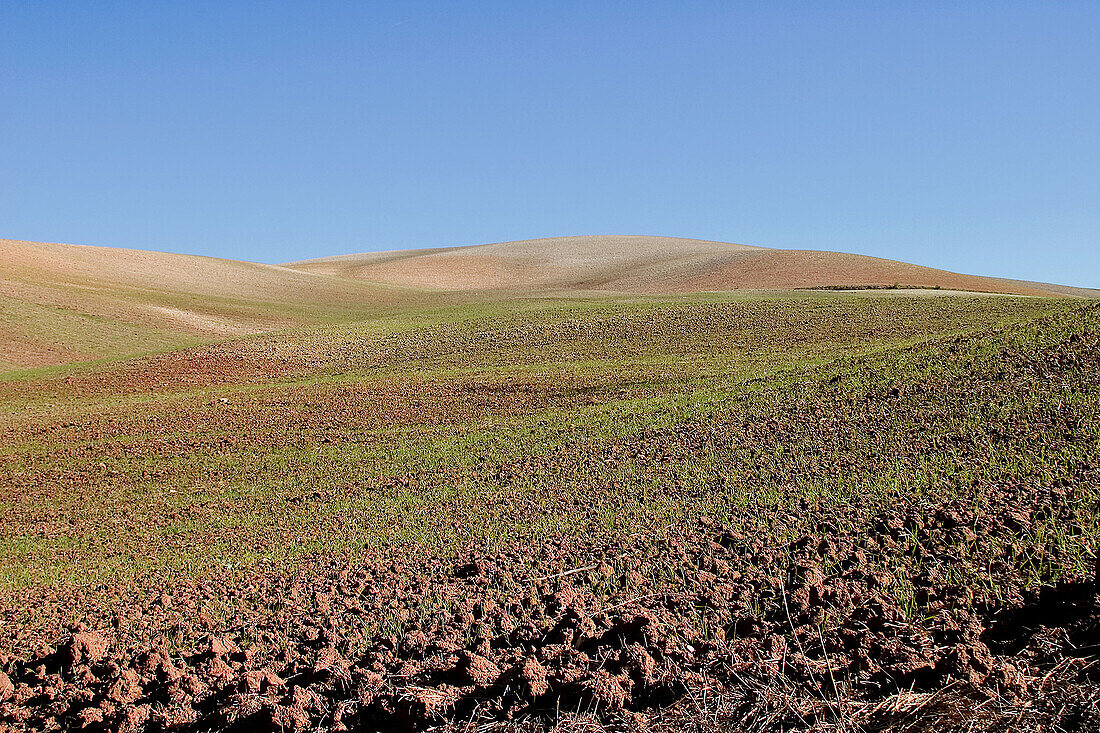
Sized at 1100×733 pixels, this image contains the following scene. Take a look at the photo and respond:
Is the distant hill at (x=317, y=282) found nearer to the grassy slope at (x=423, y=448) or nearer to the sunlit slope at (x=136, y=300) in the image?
the sunlit slope at (x=136, y=300)

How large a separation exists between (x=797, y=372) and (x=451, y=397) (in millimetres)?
6502

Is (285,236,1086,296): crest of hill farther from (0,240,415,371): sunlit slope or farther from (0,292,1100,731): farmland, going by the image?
(0,292,1100,731): farmland

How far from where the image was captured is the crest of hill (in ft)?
198

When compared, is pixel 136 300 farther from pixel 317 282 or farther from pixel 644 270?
pixel 644 270

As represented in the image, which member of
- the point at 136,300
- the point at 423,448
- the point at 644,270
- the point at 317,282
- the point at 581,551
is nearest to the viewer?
the point at 581,551

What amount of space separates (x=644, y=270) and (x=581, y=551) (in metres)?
66.3

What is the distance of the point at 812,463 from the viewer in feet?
30.8

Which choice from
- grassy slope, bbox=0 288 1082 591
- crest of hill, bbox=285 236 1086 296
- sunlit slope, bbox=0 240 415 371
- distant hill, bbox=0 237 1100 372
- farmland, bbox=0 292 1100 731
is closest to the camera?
farmland, bbox=0 292 1100 731

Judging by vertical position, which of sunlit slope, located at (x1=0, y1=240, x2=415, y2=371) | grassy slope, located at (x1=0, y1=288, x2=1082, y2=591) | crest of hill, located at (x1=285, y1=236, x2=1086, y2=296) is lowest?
grassy slope, located at (x1=0, y1=288, x2=1082, y2=591)

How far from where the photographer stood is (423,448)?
11.7 meters

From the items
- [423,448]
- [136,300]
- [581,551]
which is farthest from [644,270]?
[581,551]

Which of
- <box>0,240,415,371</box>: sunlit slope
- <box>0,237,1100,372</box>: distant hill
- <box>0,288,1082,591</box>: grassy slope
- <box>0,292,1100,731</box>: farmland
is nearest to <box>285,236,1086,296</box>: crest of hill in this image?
<box>0,237,1100,372</box>: distant hill

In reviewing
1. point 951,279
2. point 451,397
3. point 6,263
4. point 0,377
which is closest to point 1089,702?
point 451,397

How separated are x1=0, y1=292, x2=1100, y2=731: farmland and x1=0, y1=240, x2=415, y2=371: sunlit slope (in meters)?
12.0
